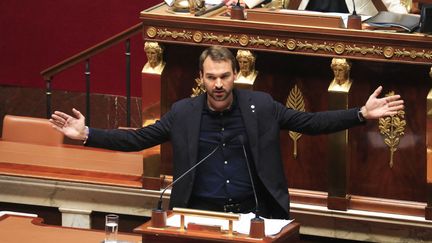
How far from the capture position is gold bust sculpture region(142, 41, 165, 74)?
665cm

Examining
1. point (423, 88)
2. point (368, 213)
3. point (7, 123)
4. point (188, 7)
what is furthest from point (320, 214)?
point (7, 123)

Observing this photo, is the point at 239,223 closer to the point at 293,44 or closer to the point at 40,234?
the point at 40,234

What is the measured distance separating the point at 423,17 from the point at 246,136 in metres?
1.13

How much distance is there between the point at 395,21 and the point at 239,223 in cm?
174

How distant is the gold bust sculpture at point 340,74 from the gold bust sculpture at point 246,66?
39cm

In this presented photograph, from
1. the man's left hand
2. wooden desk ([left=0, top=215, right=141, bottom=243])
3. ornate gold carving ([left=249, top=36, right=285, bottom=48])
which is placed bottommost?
wooden desk ([left=0, top=215, right=141, bottom=243])

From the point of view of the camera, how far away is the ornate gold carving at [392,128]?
251 inches

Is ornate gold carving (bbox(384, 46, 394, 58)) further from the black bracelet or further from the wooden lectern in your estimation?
the wooden lectern

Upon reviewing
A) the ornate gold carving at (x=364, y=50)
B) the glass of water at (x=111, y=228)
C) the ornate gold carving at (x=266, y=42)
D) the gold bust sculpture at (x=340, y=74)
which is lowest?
the glass of water at (x=111, y=228)

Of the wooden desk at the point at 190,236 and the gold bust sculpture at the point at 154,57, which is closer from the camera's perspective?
the wooden desk at the point at 190,236

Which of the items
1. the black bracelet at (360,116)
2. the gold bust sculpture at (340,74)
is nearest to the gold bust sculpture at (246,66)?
the gold bust sculpture at (340,74)

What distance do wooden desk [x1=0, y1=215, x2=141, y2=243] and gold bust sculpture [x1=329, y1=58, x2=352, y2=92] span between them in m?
1.38

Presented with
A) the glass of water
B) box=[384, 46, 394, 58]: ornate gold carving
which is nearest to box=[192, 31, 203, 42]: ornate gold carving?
box=[384, 46, 394, 58]: ornate gold carving

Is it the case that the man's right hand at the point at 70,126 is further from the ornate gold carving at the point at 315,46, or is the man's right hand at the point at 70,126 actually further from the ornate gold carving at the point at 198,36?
the ornate gold carving at the point at 315,46
